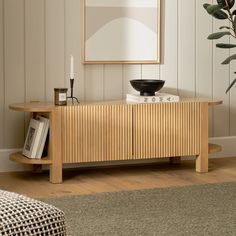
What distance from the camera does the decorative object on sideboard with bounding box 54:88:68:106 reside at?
13.1 feet

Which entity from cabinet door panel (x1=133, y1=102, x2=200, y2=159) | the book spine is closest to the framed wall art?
the book spine

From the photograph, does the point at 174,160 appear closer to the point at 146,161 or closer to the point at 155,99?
the point at 146,161

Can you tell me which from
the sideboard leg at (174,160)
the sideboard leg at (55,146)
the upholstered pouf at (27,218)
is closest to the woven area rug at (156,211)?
the sideboard leg at (55,146)

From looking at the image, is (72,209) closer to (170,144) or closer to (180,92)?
(170,144)

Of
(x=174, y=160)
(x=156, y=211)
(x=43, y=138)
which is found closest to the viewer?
(x=156, y=211)

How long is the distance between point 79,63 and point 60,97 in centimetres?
50

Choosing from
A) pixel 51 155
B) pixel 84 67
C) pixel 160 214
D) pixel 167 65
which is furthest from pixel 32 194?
pixel 167 65

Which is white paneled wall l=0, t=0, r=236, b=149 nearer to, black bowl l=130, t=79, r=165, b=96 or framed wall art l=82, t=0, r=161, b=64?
framed wall art l=82, t=0, r=161, b=64

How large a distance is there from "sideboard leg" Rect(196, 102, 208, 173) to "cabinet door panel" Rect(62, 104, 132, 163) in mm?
486

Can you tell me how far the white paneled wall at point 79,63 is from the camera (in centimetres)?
423

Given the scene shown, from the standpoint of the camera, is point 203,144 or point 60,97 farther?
point 203,144

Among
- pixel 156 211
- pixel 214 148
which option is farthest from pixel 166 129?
pixel 156 211

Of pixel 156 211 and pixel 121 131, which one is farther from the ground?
pixel 121 131

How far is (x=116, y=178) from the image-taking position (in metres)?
4.13
